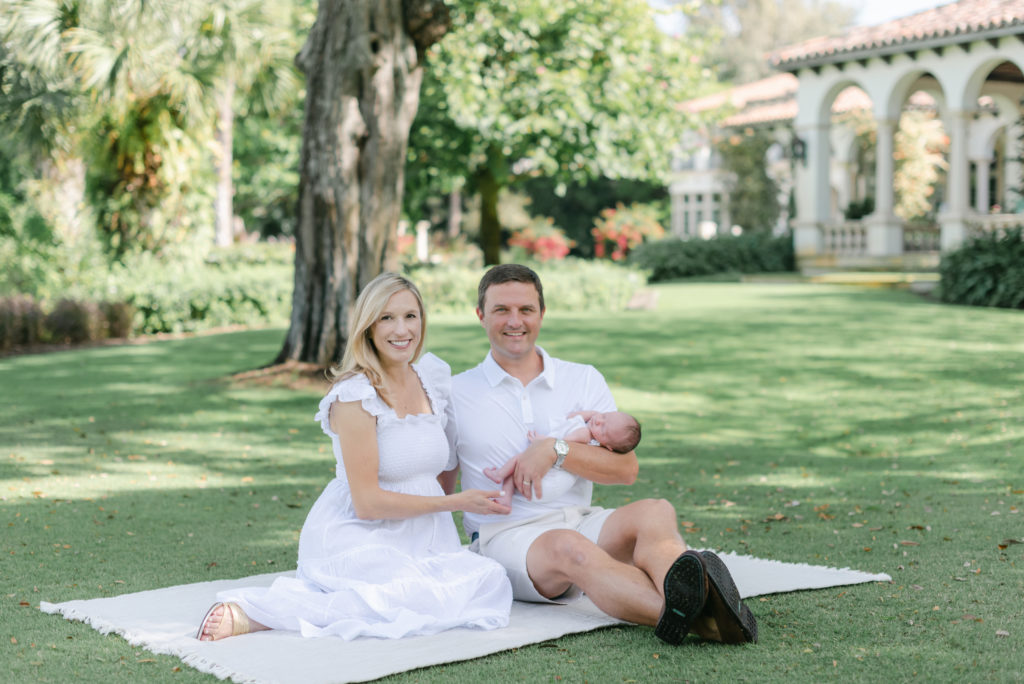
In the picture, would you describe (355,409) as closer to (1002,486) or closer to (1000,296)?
(1002,486)

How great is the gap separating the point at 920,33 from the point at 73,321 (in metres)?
15.8

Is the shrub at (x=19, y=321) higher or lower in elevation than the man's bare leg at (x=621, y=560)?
higher

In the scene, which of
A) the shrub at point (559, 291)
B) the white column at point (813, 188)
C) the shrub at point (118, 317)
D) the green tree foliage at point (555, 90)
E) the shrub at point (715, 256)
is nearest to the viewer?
the shrub at point (118, 317)

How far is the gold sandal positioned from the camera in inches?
169

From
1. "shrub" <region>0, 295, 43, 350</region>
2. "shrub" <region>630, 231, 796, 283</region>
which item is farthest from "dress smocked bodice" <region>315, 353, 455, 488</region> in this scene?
"shrub" <region>630, 231, 796, 283</region>

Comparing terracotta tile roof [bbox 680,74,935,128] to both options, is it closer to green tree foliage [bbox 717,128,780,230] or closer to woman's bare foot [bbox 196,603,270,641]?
green tree foliage [bbox 717,128,780,230]

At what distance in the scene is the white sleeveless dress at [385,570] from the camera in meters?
4.40

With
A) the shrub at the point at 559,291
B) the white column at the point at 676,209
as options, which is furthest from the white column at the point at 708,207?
the shrub at the point at 559,291

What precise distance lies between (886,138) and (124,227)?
1471 cm

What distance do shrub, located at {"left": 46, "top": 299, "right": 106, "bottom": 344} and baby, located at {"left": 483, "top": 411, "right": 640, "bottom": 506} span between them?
13.8 metres

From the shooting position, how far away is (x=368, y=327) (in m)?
4.52

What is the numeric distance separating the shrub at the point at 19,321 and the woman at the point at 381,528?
13418 mm

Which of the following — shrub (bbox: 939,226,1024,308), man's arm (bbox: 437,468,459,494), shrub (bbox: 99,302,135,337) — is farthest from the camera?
shrub (bbox: 99,302,135,337)

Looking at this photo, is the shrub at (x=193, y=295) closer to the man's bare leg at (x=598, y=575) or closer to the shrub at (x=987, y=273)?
the shrub at (x=987, y=273)
